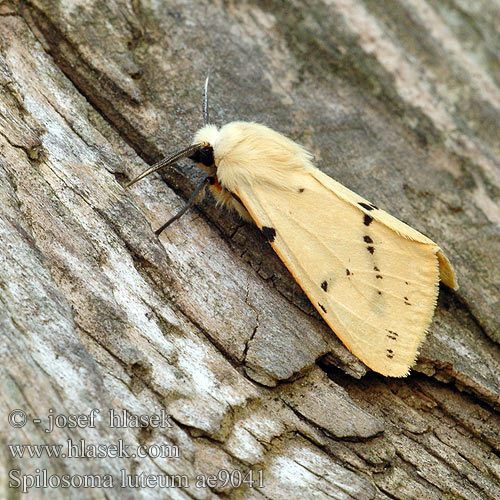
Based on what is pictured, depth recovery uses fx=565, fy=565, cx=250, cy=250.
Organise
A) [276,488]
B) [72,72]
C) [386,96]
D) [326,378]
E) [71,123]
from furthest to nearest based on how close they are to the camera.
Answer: [386,96]
[72,72]
[71,123]
[326,378]
[276,488]

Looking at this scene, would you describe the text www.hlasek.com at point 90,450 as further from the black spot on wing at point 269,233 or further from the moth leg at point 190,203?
the black spot on wing at point 269,233

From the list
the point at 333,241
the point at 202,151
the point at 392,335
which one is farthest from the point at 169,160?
the point at 392,335

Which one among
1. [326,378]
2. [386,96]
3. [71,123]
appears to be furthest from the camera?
[386,96]

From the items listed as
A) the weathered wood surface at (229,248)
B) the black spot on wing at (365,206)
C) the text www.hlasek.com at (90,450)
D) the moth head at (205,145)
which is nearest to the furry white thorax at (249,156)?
the moth head at (205,145)

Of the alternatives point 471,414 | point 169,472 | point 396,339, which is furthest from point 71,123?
point 471,414

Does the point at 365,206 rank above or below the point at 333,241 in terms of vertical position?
above

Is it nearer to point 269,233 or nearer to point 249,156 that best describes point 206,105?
point 249,156

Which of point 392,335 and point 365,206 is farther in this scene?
point 365,206

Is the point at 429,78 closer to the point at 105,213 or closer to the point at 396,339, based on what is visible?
the point at 396,339
